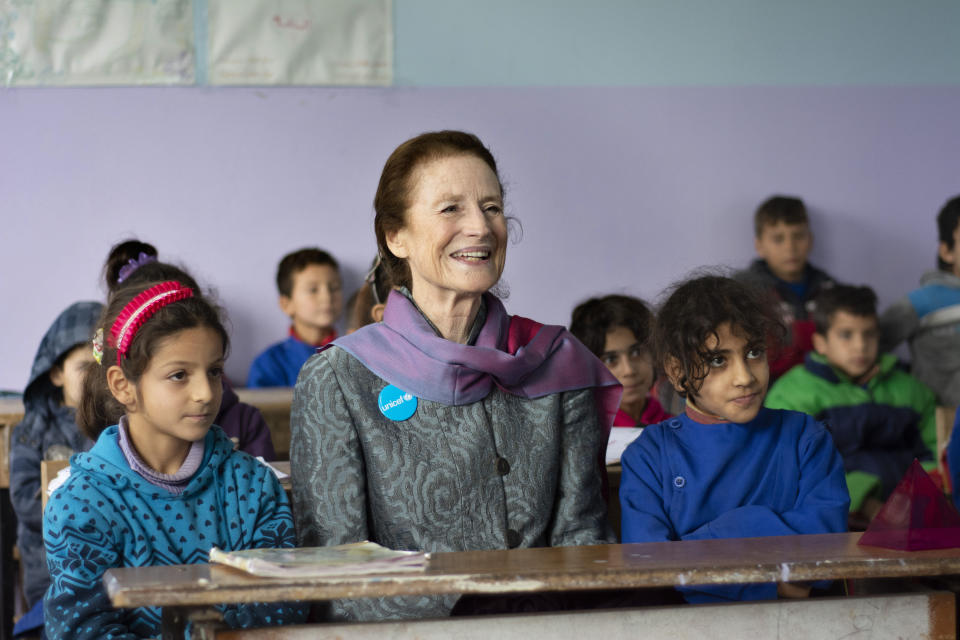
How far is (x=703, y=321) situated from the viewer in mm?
2174

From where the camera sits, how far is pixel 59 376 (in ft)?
11.1

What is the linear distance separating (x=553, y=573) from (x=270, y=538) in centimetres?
Answer: 71

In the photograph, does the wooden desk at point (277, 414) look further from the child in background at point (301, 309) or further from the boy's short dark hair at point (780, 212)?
the boy's short dark hair at point (780, 212)

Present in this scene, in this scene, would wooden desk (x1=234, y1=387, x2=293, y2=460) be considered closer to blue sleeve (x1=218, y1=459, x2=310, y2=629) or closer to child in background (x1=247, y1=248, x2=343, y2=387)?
child in background (x1=247, y1=248, x2=343, y2=387)

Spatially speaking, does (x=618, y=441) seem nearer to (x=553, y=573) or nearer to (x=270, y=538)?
(x=270, y=538)

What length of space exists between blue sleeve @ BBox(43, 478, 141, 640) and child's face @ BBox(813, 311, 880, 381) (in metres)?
3.01

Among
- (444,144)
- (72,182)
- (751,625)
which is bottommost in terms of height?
(751,625)

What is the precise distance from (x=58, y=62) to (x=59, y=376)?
1807mm

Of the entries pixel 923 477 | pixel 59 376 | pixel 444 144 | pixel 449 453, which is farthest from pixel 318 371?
pixel 59 376

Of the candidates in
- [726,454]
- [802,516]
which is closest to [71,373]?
[726,454]

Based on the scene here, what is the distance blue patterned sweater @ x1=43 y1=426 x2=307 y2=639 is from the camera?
5.74 feet

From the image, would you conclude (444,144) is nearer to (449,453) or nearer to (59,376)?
(449,453)

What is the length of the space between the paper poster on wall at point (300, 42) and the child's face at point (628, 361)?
6.96 ft

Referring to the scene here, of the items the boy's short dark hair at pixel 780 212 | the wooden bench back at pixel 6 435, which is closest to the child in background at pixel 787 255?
the boy's short dark hair at pixel 780 212
